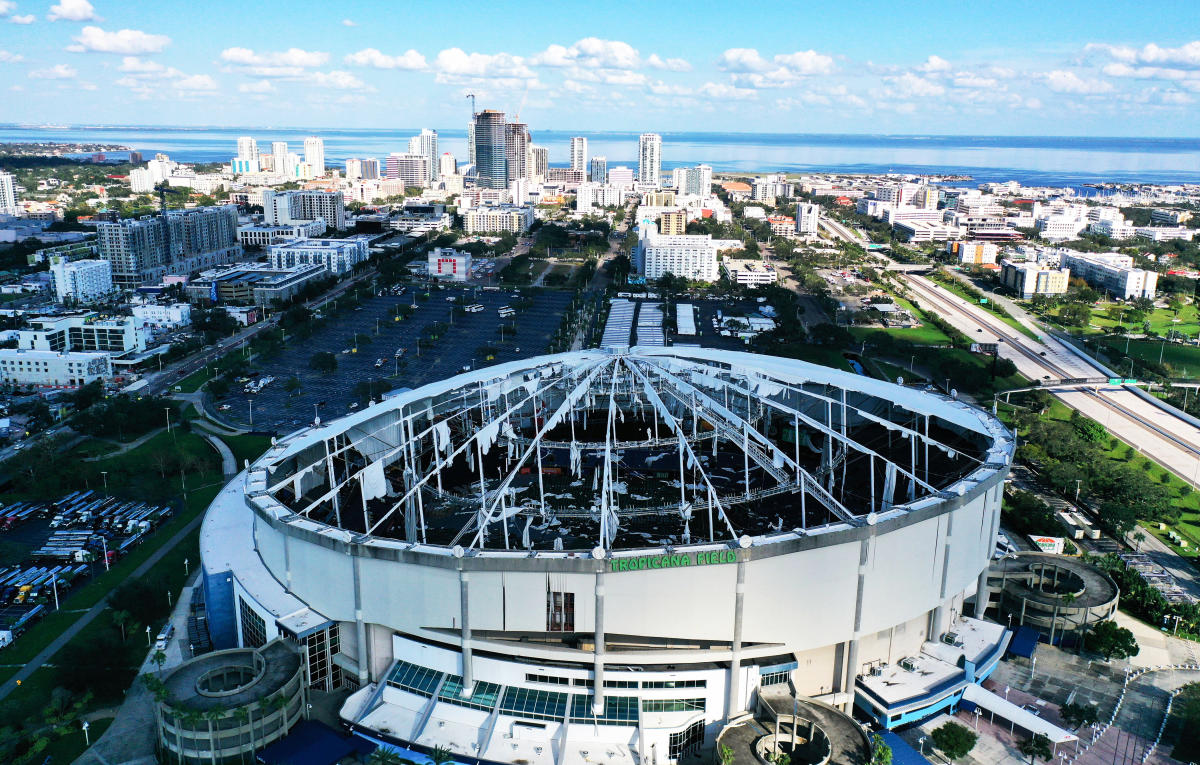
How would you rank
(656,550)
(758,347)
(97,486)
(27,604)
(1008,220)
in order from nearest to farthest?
(656,550), (27,604), (97,486), (758,347), (1008,220)

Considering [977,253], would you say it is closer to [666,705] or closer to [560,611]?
[666,705]

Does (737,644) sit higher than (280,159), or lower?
lower

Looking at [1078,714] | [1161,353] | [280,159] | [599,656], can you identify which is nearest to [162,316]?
[599,656]

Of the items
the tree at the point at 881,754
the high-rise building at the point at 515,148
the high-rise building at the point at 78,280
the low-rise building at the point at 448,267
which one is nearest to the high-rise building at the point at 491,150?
the high-rise building at the point at 515,148

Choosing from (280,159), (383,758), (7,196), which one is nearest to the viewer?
(383,758)

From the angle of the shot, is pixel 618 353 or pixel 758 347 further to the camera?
pixel 758 347

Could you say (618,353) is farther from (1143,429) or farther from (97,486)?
Result: (1143,429)

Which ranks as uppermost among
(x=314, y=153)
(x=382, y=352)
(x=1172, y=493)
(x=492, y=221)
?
(x=314, y=153)

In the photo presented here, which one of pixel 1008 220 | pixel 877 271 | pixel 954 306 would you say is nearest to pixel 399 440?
pixel 954 306
